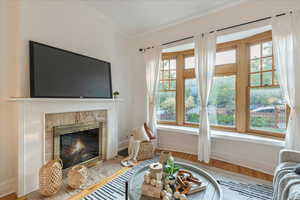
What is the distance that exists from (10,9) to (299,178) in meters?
3.62

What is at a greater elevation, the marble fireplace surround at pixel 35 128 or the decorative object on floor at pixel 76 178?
the marble fireplace surround at pixel 35 128

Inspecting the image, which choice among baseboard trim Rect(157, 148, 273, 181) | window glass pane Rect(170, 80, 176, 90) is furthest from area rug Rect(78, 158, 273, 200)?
window glass pane Rect(170, 80, 176, 90)

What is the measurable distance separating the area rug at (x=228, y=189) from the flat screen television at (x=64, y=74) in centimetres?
138

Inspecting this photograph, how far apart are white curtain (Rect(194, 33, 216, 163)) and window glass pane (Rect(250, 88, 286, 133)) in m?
0.85

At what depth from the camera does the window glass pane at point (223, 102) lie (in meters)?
2.84

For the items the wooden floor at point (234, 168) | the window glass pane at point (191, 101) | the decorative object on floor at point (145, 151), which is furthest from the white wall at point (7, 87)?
the window glass pane at point (191, 101)

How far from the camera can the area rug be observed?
1703mm

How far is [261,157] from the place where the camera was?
2289mm

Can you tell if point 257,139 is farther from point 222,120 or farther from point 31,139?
point 31,139

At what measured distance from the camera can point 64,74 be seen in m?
2.11

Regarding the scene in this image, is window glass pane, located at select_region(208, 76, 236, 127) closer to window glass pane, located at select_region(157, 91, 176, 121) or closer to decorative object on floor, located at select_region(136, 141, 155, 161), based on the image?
window glass pane, located at select_region(157, 91, 176, 121)

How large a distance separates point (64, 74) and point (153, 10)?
6.33ft

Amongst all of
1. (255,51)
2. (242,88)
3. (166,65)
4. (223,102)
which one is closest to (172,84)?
(166,65)

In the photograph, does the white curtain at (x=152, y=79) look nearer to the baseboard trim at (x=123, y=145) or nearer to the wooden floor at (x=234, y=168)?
the baseboard trim at (x=123, y=145)
